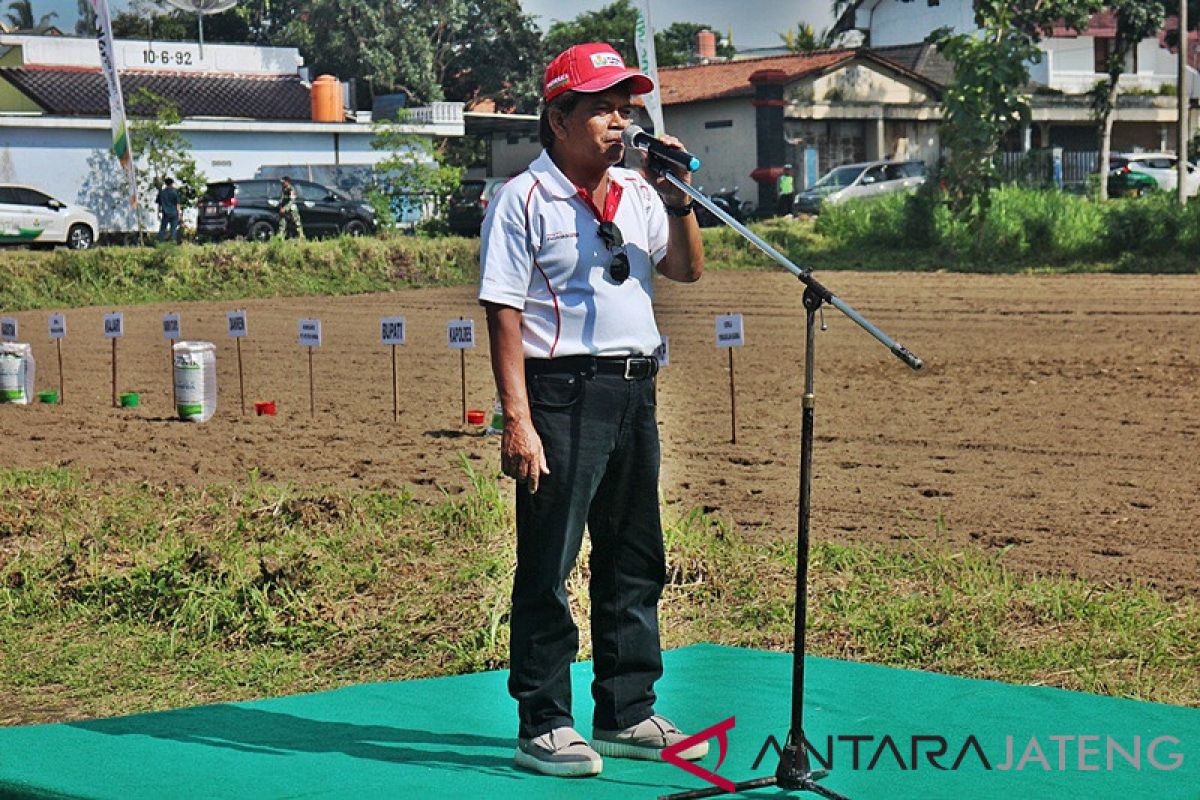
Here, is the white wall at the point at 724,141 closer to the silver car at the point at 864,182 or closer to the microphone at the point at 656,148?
the silver car at the point at 864,182

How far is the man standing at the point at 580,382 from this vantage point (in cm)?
407

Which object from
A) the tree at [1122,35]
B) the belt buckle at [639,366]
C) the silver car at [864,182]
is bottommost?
the belt buckle at [639,366]

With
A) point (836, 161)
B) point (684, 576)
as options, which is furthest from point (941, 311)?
point (836, 161)

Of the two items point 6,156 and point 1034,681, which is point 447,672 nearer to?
point 1034,681

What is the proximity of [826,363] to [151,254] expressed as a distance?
38.5ft

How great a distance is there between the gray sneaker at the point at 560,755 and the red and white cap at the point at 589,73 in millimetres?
1508

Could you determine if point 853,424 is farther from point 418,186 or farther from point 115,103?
point 418,186

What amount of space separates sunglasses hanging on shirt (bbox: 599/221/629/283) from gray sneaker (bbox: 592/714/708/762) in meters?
1.10

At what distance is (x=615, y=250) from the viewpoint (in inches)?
164

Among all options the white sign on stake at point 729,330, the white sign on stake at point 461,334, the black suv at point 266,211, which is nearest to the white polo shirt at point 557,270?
the white sign on stake at point 729,330

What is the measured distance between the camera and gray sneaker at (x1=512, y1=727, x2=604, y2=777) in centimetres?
416

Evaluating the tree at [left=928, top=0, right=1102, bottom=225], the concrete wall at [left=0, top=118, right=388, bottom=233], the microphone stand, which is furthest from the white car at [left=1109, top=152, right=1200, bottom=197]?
the microphone stand

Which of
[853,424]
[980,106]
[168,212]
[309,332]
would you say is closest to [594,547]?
[853,424]

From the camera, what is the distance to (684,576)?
6.75 m
